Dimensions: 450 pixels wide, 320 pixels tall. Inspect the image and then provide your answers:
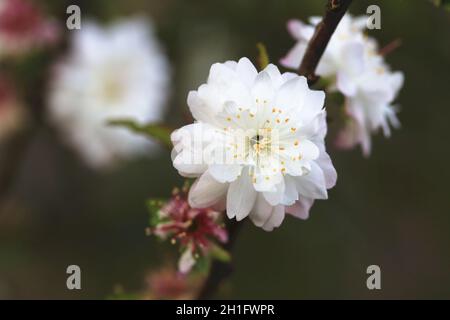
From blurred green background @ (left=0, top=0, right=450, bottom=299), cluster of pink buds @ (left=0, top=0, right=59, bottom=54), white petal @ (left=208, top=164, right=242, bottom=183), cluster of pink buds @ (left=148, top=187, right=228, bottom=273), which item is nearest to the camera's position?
white petal @ (left=208, top=164, right=242, bottom=183)

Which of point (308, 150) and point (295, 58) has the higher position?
point (295, 58)

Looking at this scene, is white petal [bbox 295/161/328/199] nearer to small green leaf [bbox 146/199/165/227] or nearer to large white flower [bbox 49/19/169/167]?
small green leaf [bbox 146/199/165/227]

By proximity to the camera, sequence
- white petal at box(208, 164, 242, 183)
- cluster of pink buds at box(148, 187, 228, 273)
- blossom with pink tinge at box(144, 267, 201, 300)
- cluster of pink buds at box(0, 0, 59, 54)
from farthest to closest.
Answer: cluster of pink buds at box(0, 0, 59, 54), blossom with pink tinge at box(144, 267, 201, 300), cluster of pink buds at box(148, 187, 228, 273), white petal at box(208, 164, 242, 183)

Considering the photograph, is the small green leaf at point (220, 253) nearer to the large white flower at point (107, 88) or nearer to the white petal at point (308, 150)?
the white petal at point (308, 150)

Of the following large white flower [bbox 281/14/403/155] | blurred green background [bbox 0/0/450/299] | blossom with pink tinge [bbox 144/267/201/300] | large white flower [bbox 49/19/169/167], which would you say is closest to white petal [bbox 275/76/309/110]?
large white flower [bbox 281/14/403/155]

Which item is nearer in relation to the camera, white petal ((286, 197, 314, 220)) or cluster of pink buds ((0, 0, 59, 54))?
white petal ((286, 197, 314, 220))

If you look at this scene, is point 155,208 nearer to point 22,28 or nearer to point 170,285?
point 170,285

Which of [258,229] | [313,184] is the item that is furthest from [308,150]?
[258,229]

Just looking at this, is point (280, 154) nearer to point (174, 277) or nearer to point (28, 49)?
point (174, 277)
